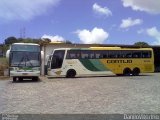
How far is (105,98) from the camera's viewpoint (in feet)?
56.8

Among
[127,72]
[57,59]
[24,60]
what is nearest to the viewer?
[24,60]

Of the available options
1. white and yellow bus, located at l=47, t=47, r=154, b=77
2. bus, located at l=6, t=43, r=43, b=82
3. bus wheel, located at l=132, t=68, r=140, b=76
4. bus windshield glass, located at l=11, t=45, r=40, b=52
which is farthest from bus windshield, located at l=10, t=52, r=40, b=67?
bus wheel, located at l=132, t=68, r=140, b=76

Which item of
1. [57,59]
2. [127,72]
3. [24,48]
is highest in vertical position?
[24,48]

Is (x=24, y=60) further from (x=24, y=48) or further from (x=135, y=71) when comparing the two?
(x=135, y=71)

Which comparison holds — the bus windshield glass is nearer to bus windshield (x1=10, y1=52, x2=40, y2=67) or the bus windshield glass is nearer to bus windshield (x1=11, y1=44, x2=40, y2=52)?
bus windshield (x1=11, y1=44, x2=40, y2=52)

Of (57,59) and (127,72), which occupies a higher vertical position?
(57,59)

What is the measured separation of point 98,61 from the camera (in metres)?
38.9

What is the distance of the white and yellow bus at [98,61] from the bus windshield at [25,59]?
5.12 m

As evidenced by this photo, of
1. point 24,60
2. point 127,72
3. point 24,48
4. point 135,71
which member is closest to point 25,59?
point 24,60

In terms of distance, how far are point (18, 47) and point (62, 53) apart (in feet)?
21.1

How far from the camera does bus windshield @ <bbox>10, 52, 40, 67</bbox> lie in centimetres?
3144

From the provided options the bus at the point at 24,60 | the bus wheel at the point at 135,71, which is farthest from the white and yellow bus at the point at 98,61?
the bus at the point at 24,60

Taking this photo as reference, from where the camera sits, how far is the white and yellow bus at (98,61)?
122ft

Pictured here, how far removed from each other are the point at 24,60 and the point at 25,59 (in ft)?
0.37
